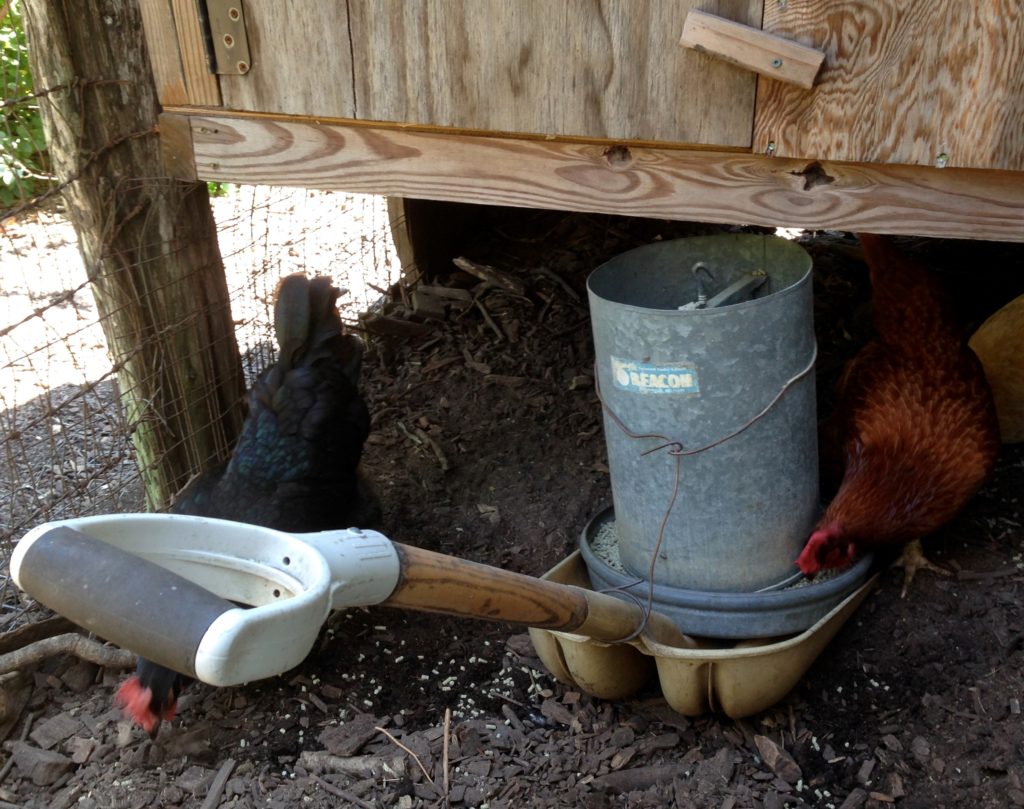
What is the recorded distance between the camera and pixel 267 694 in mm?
3066

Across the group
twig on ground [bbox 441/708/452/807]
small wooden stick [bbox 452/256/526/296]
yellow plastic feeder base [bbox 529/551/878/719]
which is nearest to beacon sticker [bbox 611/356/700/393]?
yellow plastic feeder base [bbox 529/551/878/719]

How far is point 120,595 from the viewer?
1.28 metres

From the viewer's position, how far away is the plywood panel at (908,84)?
2.13 metres

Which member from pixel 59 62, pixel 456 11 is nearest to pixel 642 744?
pixel 456 11

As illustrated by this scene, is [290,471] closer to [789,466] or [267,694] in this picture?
[267,694]

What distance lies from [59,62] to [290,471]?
1.57 metres

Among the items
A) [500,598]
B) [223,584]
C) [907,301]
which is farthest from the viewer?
[907,301]

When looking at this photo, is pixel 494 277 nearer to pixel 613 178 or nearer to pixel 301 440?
pixel 301 440

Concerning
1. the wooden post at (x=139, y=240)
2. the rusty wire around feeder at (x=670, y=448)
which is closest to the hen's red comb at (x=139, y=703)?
the wooden post at (x=139, y=240)

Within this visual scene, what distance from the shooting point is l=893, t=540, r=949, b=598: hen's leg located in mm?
3064

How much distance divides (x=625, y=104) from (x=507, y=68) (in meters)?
0.34

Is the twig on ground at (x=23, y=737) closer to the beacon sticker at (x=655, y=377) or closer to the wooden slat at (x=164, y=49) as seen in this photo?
the wooden slat at (x=164, y=49)

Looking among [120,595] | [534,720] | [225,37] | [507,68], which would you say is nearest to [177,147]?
[225,37]

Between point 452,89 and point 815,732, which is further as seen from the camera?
point 815,732
